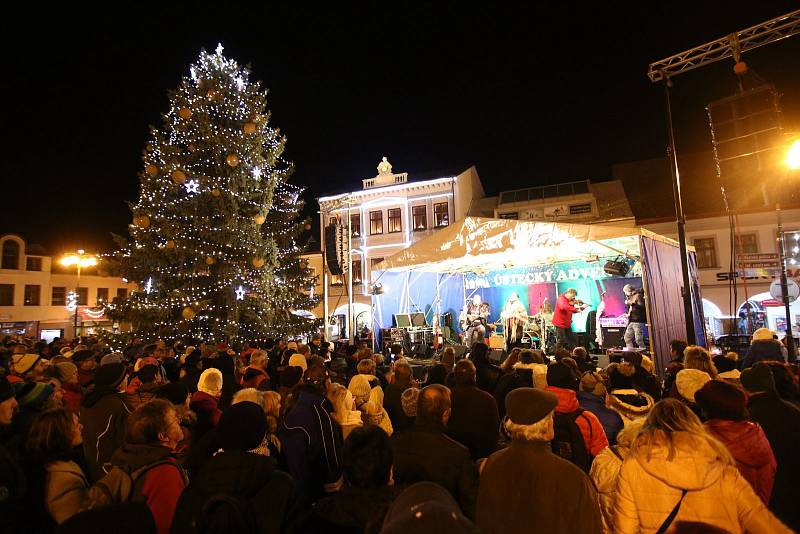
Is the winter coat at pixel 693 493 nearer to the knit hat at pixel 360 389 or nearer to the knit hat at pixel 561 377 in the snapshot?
the knit hat at pixel 561 377

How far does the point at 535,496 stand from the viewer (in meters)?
2.01

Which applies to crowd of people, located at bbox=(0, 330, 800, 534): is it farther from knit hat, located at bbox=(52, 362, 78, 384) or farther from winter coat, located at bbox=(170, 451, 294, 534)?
knit hat, located at bbox=(52, 362, 78, 384)

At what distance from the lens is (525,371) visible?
5656 millimetres

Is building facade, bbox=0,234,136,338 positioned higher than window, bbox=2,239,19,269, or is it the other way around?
window, bbox=2,239,19,269

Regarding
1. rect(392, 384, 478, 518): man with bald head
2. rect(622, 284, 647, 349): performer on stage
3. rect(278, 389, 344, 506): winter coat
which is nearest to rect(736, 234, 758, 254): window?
rect(622, 284, 647, 349): performer on stage

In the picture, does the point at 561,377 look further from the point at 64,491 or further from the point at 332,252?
the point at 332,252

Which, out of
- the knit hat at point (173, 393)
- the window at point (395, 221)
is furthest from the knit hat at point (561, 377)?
the window at point (395, 221)

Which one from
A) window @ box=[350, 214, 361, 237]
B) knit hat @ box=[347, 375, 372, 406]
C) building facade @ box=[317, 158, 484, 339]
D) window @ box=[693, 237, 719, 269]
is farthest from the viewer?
window @ box=[350, 214, 361, 237]

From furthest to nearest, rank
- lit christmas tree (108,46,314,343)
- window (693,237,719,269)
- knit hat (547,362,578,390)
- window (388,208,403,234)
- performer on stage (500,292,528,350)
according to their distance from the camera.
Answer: window (388,208,403,234) < window (693,237,719,269) < performer on stage (500,292,528,350) < lit christmas tree (108,46,314,343) < knit hat (547,362,578,390)

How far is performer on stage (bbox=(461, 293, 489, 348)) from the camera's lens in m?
17.2

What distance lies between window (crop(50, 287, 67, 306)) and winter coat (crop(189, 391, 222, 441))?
42382 millimetres

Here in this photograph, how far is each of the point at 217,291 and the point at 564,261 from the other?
1324cm

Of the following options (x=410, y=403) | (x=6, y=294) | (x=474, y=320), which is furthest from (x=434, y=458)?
(x=6, y=294)

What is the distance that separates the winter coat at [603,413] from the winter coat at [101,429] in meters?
3.97
